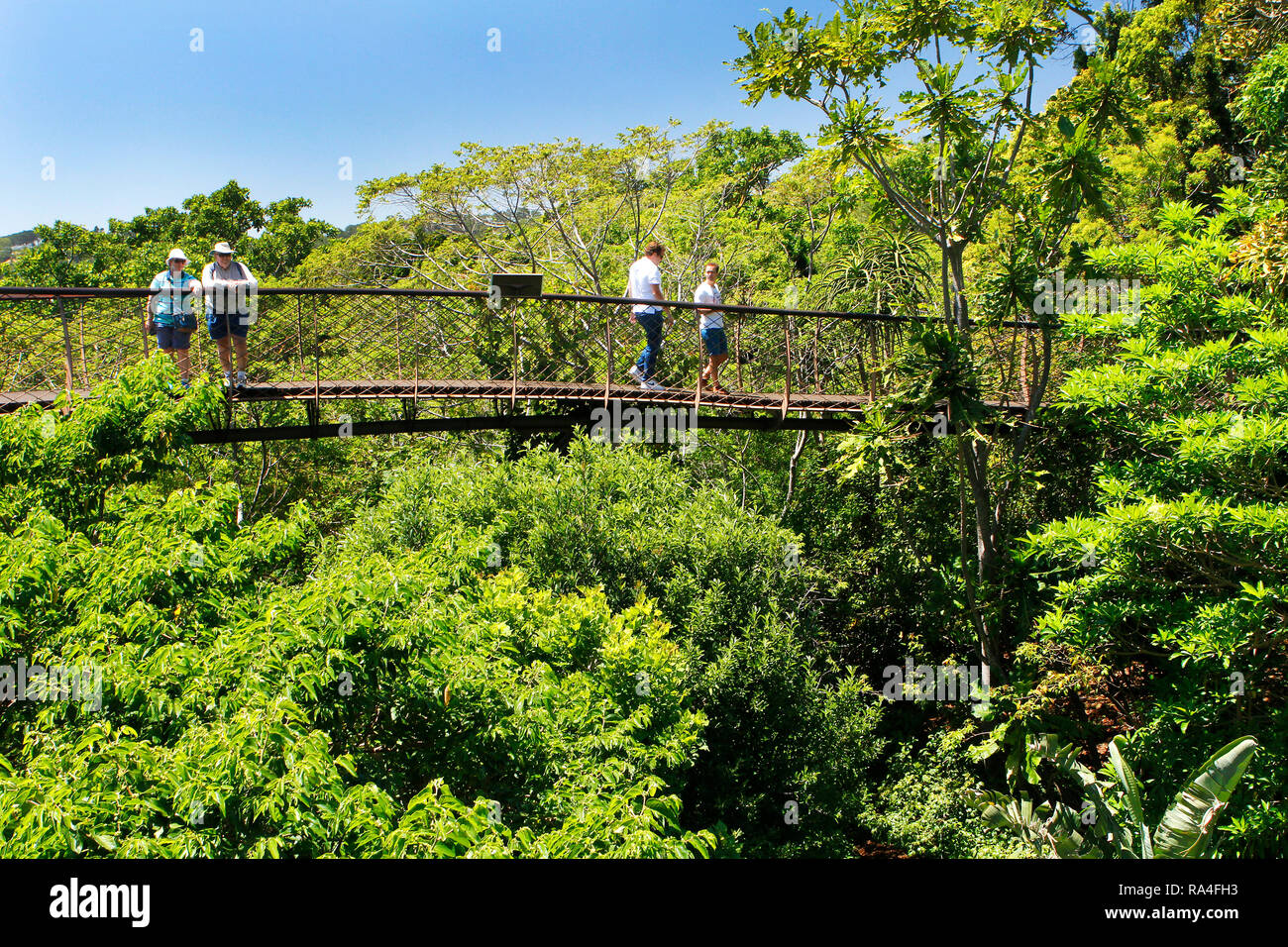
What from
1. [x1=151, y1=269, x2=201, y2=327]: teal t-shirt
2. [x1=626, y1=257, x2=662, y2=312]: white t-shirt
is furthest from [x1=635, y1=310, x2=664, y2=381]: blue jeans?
[x1=151, y1=269, x2=201, y2=327]: teal t-shirt

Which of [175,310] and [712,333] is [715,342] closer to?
[712,333]

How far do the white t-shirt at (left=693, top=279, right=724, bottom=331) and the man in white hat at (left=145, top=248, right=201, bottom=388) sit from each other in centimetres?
493

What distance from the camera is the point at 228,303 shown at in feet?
26.4

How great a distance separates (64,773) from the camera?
13.0 feet

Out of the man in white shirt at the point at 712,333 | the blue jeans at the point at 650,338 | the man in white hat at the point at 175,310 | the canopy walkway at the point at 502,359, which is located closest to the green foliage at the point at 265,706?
the man in white hat at the point at 175,310

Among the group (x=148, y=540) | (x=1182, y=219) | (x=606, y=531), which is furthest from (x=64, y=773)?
(x=1182, y=219)

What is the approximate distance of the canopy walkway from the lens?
8.81 m

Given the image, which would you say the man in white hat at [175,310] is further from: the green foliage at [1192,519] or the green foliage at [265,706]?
the green foliage at [1192,519]

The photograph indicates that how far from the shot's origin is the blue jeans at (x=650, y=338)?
954cm

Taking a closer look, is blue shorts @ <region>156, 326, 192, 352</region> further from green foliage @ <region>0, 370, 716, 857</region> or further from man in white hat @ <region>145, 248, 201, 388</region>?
green foliage @ <region>0, 370, 716, 857</region>

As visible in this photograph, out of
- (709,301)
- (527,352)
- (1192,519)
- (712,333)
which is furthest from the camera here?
(527,352)

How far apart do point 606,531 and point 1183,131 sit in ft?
53.1

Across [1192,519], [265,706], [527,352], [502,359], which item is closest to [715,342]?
[1192,519]

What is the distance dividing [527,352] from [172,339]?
6.84m
